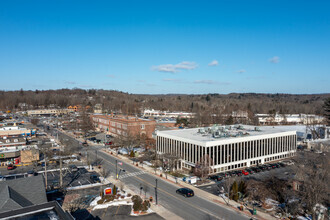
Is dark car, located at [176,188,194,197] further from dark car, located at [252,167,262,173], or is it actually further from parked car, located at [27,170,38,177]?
parked car, located at [27,170,38,177]

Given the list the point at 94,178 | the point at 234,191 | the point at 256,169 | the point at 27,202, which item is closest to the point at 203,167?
the point at 234,191

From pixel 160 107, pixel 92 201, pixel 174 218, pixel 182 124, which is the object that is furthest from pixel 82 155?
pixel 160 107

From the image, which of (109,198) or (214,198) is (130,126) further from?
(214,198)

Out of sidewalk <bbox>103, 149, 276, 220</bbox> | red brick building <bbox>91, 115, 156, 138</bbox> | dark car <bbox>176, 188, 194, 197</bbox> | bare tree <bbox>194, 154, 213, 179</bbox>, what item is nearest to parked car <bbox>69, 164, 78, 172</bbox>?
sidewalk <bbox>103, 149, 276, 220</bbox>

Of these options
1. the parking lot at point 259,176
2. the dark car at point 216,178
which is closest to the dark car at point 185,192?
the parking lot at point 259,176

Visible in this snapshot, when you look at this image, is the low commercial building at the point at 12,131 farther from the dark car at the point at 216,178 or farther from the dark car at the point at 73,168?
the dark car at the point at 216,178

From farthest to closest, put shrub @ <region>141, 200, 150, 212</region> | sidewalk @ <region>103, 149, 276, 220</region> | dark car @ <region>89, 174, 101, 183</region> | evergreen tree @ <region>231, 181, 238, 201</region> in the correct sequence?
dark car @ <region>89, 174, 101, 183</region>
evergreen tree @ <region>231, 181, 238, 201</region>
shrub @ <region>141, 200, 150, 212</region>
sidewalk @ <region>103, 149, 276, 220</region>

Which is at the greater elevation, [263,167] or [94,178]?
[263,167]
